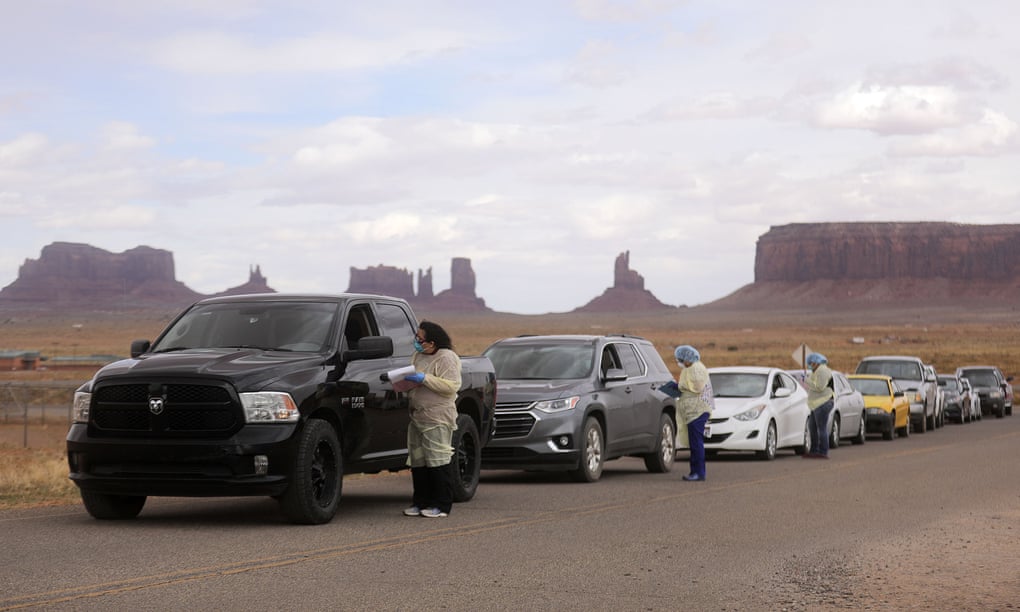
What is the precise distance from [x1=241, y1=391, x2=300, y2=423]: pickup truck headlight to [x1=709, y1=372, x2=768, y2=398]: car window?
Result: 41.9 ft

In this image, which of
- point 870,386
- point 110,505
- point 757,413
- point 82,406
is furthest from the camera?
point 870,386

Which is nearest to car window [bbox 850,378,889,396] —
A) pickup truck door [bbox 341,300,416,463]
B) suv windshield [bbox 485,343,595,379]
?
suv windshield [bbox 485,343,595,379]

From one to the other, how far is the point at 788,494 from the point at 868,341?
102 meters

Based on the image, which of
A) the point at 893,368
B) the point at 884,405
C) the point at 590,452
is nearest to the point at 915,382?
the point at 893,368

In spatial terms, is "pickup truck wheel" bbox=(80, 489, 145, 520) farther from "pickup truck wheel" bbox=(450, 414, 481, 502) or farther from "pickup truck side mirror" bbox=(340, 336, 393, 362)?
"pickup truck wheel" bbox=(450, 414, 481, 502)

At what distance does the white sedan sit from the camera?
2200cm

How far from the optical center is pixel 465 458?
14.3 meters

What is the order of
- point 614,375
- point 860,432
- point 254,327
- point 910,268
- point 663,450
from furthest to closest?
point 910,268, point 860,432, point 663,450, point 614,375, point 254,327

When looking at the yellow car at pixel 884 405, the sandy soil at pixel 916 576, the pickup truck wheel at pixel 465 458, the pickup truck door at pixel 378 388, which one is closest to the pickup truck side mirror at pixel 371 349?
the pickup truck door at pixel 378 388

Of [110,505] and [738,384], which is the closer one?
[110,505]

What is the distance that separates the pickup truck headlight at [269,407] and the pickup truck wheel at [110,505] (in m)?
1.67

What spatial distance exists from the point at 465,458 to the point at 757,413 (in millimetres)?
9094

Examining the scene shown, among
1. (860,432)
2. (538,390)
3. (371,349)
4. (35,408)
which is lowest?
(860,432)

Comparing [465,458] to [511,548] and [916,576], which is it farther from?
[916,576]
